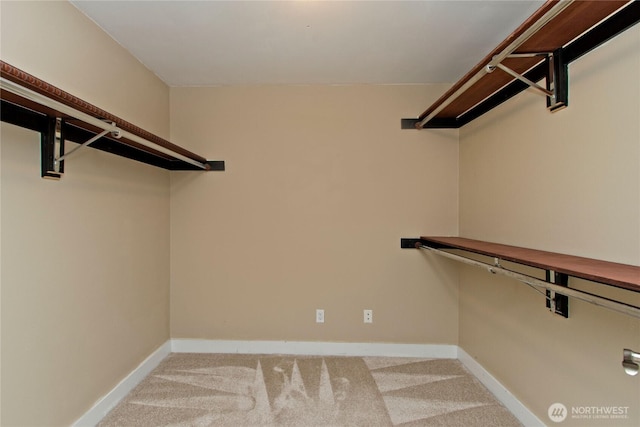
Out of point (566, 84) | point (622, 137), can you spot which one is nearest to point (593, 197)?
point (622, 137)

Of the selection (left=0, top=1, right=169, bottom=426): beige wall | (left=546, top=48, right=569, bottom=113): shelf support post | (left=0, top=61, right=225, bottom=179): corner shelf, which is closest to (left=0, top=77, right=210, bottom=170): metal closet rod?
(left=0, top=61, right=225, bottom=179): corner shelf

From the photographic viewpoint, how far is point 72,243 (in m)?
1.56

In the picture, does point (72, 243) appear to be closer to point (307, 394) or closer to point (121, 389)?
point (121, 389)

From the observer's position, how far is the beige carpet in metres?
1.73

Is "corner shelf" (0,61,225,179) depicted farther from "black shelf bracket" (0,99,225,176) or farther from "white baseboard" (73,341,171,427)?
"white baseboard" (73,341,171,427)

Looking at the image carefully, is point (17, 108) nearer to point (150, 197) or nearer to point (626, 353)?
point (150, 197)

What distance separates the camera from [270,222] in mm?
2537

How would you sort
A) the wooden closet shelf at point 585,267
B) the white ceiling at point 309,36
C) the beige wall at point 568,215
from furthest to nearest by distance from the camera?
the white ceiling at point 309,36 → the beige wall at point 568,215 → the wooden closet shelf at point 585,267

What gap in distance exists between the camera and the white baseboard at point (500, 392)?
1654mm

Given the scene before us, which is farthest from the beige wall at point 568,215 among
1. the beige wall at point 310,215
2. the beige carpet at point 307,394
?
the beige wall at point 310,215

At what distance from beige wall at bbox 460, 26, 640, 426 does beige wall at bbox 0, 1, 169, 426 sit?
253cm

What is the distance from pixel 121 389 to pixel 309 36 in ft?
8.51

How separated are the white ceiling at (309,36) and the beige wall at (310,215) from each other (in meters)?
0.25

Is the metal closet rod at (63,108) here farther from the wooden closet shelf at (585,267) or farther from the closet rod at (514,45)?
the wooden closet shelf at (585,267)
